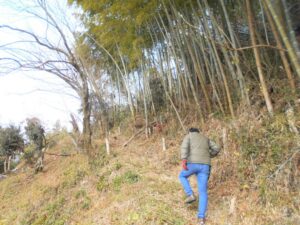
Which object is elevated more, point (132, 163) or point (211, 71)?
point (211, 71)

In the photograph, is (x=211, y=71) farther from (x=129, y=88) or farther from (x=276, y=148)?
(x=129, y=88)

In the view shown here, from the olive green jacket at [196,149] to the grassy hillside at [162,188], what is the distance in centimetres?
Answer: 69

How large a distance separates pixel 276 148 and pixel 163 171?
2.33m

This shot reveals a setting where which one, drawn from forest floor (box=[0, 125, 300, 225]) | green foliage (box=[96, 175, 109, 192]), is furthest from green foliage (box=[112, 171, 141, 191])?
green foliage (box=[96, 175, 109, 192])

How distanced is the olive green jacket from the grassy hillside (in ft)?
2.27

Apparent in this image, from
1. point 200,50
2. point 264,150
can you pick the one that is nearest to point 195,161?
point 264,150

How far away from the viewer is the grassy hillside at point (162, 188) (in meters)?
3.43

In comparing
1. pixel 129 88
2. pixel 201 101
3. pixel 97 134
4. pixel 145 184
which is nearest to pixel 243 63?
pixel 201 101

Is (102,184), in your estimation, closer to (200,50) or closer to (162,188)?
(162,188)

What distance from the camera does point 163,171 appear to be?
5.46 m

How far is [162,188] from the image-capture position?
4539mm

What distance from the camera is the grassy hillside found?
3.43m

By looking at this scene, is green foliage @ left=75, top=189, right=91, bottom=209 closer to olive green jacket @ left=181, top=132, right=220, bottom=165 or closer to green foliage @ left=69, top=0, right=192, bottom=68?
olive green jacket @ left=181, top=132, right=220, bottom=165

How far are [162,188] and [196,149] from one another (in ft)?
4.27
